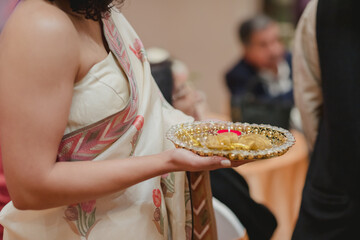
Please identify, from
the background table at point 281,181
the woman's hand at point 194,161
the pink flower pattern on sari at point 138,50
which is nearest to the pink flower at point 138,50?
the pink flower pattern on sari at point 138,50

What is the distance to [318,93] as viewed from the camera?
1.42m

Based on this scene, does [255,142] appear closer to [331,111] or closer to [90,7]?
[90,7]

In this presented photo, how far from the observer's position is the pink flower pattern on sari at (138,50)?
1014 mm

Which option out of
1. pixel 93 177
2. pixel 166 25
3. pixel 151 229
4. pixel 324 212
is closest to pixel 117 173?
pixel 93 177

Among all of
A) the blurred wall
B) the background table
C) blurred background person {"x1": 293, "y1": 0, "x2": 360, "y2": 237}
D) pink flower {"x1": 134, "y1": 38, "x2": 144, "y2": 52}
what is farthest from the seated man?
pink flower {"x1": 134, "y1": 38, "x2": 144, "y2": 52}

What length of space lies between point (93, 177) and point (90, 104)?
0.45 feet

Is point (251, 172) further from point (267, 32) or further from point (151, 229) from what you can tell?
point (267, 32)

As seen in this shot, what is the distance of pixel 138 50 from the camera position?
1.04 metres

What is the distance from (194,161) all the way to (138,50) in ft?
1.23

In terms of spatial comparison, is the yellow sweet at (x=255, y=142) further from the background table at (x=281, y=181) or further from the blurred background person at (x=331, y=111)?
the background table at (x=281, y=181)

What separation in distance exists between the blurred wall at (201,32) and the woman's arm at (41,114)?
11.2 ft

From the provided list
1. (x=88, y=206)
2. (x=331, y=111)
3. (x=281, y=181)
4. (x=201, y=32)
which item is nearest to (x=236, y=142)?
(x=88, y=206)

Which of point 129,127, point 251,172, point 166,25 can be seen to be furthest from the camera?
point 166,25

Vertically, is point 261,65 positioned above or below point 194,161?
below
